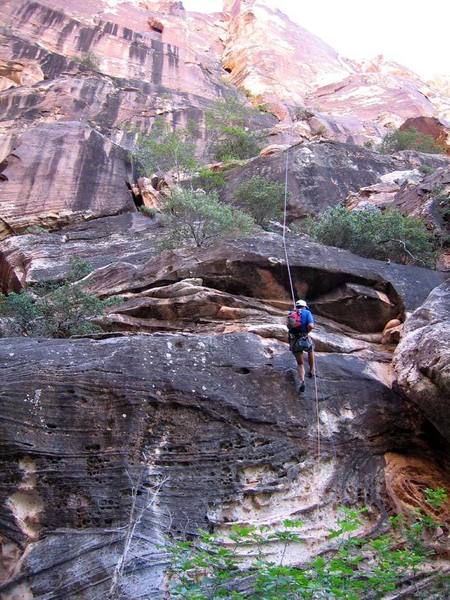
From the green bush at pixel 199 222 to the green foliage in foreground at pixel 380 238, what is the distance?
7.68 feet

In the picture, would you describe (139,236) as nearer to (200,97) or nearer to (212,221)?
(212,221)

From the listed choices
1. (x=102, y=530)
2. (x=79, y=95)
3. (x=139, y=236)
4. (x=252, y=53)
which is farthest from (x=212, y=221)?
(x=252, y=53)

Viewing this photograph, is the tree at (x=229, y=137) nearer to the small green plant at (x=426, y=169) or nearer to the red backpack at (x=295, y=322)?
Result: the small green plant at (x=426, y=169)

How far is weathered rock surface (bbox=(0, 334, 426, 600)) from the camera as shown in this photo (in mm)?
7852

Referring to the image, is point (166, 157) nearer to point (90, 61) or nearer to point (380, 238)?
point (380, 238)

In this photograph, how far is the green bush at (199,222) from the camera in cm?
1600

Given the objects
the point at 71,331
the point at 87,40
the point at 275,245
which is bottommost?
the point at 87,40

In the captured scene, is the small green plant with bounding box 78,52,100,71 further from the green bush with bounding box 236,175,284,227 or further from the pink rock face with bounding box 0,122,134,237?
the green bush with bounding box 236,175,284,227

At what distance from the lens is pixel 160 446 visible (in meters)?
8.99

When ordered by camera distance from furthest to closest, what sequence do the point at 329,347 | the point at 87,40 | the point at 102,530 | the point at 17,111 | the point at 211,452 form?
the point at 87,40 → the point at 17,111 → the point at 329,347 → the point at 211,452 → the point at 102,530

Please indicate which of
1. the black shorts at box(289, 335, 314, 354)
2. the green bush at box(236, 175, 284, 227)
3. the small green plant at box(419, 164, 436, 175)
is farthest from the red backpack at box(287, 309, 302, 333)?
the small green plant at box(419, 164, 436, 175)

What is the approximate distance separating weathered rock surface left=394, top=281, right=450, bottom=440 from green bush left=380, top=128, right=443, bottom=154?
23.3m

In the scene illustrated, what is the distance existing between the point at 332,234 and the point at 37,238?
9.06 m

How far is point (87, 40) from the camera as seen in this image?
41.5 meters
